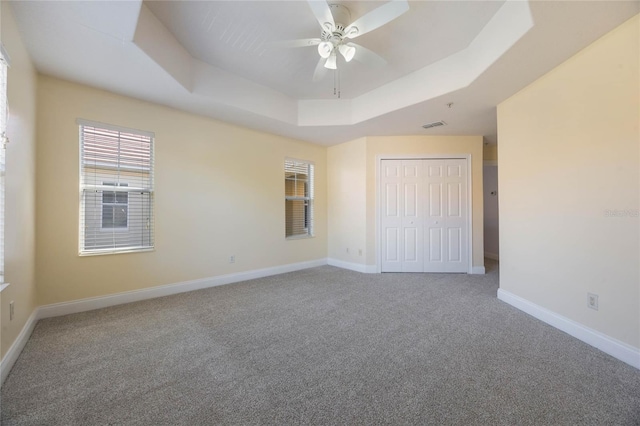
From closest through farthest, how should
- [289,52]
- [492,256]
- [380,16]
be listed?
[380,16]
[289,52]
[492,256]

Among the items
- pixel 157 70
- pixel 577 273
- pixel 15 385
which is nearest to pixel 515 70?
pixel 577 273

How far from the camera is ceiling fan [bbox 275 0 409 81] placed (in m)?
1.84

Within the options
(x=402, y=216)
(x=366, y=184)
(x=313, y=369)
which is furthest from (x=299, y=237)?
(x=313, y=369)

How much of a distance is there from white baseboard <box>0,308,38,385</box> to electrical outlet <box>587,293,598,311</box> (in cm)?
453

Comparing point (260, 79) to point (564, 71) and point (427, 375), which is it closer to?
point (564, 71)

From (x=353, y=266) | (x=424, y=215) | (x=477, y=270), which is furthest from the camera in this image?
(x=353, y=266)

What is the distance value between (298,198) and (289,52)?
2723 millimetres

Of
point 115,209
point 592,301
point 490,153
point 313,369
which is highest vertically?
point 490,153

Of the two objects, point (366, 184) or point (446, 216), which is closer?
point (446, 216)

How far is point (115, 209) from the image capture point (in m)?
3.04

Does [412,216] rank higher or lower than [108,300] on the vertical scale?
higher

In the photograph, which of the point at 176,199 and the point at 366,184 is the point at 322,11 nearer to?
the point at 176,199

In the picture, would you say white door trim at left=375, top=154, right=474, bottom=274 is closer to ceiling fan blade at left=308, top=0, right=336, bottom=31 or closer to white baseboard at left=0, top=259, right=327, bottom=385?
white baseboard at left=0, top=259, right=327, bottom=385

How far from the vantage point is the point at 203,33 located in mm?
2486
